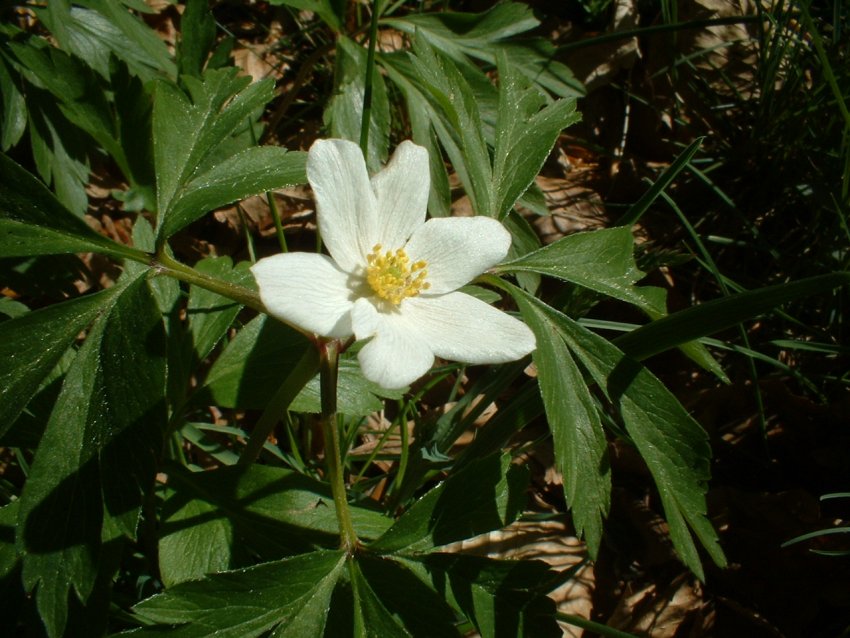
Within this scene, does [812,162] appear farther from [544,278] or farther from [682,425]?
[682,425]

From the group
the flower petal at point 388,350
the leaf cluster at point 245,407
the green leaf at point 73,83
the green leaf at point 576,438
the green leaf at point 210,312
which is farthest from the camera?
the green leaf at point 73,83

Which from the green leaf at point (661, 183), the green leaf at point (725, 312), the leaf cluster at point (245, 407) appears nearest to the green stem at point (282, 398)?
the leaf cluster at point (245, 407)

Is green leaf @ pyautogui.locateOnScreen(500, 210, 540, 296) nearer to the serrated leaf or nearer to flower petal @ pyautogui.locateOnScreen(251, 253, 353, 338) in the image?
flower petal @ pyautogui.locateOnScreen(251, 253, 353, 338)

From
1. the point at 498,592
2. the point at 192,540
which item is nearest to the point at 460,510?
the point at 498,592

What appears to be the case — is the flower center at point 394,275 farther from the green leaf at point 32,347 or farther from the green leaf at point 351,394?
the green leaf at point 32,347

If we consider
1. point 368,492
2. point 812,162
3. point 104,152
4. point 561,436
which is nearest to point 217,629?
point 561,436

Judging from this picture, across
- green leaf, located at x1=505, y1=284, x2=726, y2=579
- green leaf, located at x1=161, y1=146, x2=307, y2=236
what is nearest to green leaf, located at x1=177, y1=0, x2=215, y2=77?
green leaf, located at x1=161, y1=146, x2=307, y2=236

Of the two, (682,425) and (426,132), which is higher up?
(426,132)
